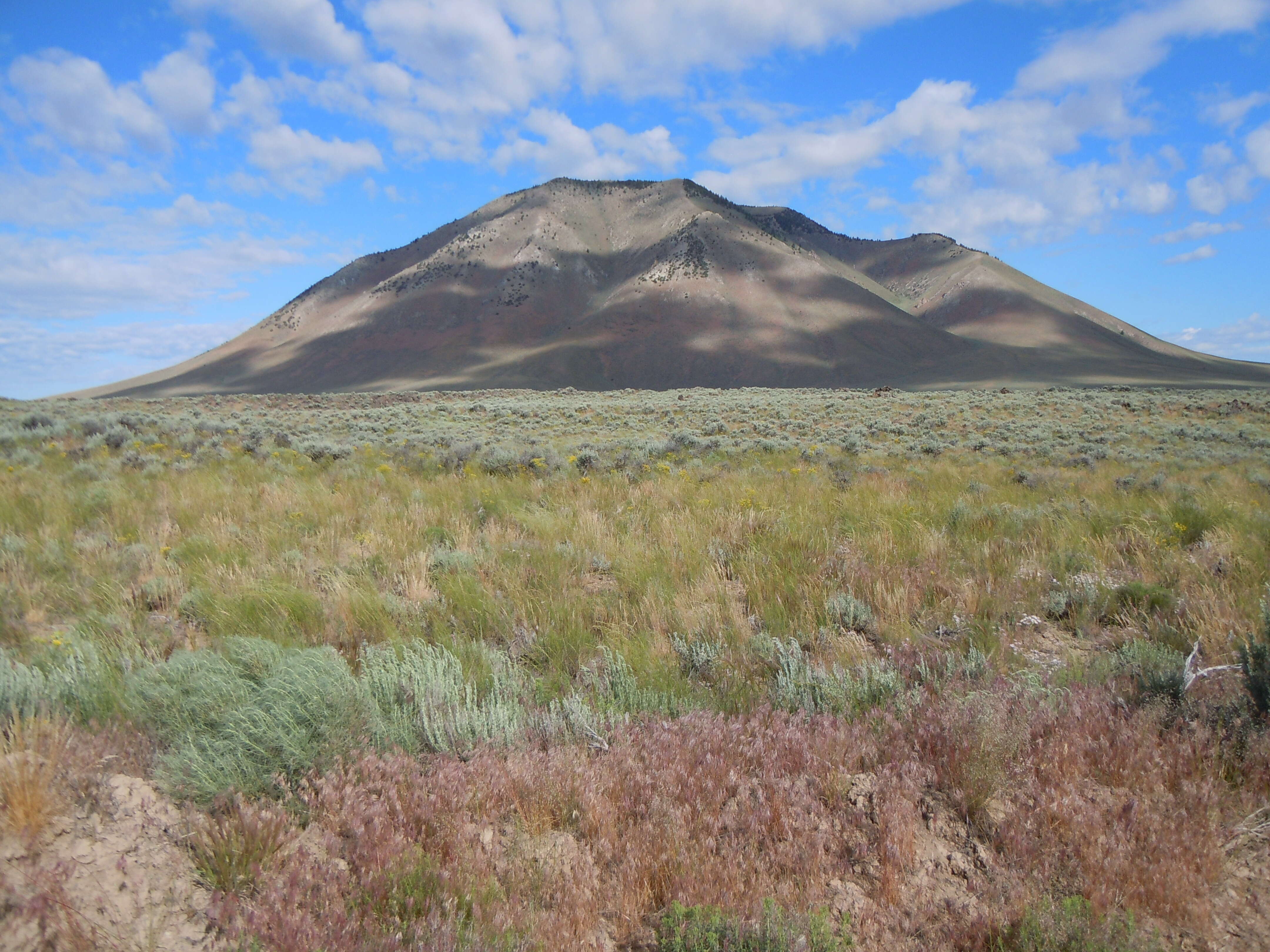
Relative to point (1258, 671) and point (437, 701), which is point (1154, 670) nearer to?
point (1258, 671)


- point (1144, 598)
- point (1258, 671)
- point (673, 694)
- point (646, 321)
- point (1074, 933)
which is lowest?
point (1074, 933)

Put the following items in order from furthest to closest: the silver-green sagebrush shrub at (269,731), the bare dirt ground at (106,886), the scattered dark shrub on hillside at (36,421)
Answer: the scattered dark shrub on hillside at (36,421) < the silver-green sagebrush shrub at (269,731) < the bare dirt ground at (106,886)

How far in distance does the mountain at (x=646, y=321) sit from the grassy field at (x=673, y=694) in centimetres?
7233

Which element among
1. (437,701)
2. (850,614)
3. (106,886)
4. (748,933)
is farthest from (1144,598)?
(106,886)

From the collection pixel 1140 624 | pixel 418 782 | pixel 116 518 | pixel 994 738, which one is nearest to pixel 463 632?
pixel 418 782

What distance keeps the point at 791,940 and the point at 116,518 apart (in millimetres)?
7970

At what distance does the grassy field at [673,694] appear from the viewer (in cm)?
203

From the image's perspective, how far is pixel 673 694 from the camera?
3240 millimetres

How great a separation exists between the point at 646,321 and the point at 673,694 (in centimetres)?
9646

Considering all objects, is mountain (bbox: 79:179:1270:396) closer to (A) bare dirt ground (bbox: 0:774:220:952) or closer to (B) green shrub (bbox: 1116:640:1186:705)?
(B) green shrub (bbox: 1116:640:1186:705)

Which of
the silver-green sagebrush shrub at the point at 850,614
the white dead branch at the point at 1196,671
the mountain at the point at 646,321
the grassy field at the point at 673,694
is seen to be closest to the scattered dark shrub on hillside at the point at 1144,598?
the grassy field at the point at 673,694

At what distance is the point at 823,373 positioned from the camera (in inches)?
3268

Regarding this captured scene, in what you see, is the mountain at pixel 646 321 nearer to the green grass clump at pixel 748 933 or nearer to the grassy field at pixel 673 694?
the grassy field at pixel 673 694

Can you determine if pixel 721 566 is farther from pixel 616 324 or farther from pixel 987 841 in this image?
pixel 616 324
